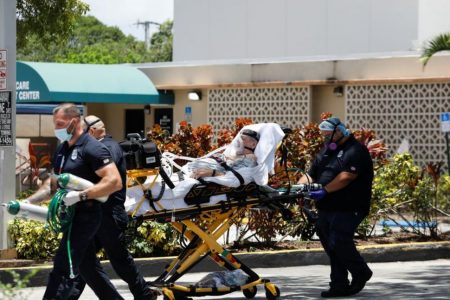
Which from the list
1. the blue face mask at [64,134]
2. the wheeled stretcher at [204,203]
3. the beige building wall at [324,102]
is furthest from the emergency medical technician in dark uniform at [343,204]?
the beige building wall at [324,102]

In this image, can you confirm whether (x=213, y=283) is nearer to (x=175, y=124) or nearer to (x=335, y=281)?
(x=335, y=281)

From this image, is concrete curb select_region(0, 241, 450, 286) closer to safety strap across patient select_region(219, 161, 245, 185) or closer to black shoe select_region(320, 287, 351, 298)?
black shoe select_region(320, 287, 351, 298)

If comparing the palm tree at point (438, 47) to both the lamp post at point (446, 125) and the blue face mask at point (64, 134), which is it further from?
the blue face mask at point (64, 134)

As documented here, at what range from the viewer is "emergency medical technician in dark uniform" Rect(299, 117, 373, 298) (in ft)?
36.8

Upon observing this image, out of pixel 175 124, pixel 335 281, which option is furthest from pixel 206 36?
pixel 335 281

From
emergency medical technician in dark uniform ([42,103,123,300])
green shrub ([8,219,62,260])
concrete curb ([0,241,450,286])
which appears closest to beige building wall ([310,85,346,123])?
concrete curb ([0,241,450,286])

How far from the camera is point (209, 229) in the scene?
420 inches

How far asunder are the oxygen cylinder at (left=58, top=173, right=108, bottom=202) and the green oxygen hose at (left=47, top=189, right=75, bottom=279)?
10 cm

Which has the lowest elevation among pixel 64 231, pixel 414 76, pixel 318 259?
pixel 318 259

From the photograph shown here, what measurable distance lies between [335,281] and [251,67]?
16574mm

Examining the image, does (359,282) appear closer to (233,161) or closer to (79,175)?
(233,161)

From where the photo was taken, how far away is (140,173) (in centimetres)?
1024

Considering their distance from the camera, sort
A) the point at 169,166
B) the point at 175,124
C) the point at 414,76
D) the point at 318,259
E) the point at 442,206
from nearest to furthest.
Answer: the point at 169,166 < the point at 318,259 < the point at 442,206 < the point at 414,76 < the point at 175,124

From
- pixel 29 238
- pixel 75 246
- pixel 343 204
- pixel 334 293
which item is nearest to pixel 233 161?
pixel 343 204
